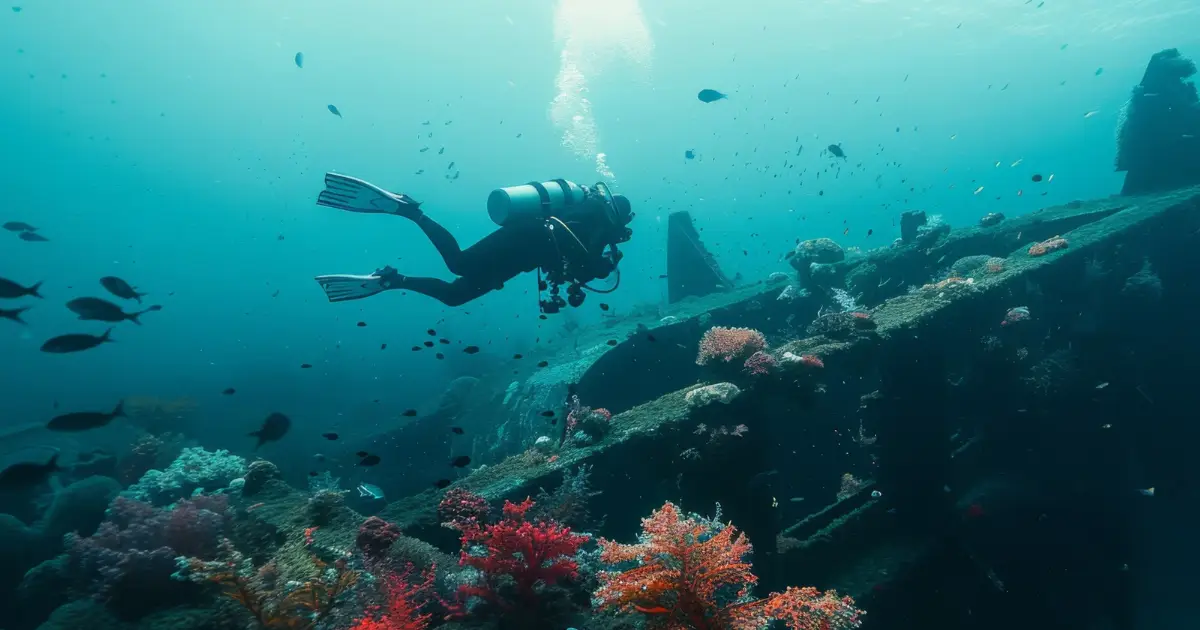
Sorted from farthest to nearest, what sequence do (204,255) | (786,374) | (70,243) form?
(204,255), (70,243), (786,374)

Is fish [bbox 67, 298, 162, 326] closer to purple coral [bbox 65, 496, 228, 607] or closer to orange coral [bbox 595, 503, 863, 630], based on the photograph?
purple coral [bbox 65, 496, 228, 607]

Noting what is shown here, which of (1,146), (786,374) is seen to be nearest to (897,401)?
(786,374)

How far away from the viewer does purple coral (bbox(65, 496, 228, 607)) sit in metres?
4.62

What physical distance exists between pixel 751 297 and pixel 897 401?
759 centimetres

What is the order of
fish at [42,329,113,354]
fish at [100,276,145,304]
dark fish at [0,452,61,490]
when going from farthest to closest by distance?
fish at [100,276,145,304] → fish at [42,329,113,354] → dark fish at [0,452,61,490]

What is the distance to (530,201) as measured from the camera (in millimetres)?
7402

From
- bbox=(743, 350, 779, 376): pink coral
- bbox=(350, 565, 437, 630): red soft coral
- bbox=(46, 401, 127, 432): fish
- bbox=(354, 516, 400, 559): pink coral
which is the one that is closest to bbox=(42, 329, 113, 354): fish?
bbox=(46, 401, 127, 432): fish

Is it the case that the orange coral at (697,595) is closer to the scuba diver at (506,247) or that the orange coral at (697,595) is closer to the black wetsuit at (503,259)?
the scuba diver at (506,247)

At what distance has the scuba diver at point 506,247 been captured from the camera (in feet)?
24.3

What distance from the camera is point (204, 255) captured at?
338 ft

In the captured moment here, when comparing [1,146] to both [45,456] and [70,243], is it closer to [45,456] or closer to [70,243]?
[70,243]

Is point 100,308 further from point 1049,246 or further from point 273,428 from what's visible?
point 1049,246

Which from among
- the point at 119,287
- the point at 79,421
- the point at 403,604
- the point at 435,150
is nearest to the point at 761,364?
the point at 403,604

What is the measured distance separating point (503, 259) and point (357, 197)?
2538 millimetres
